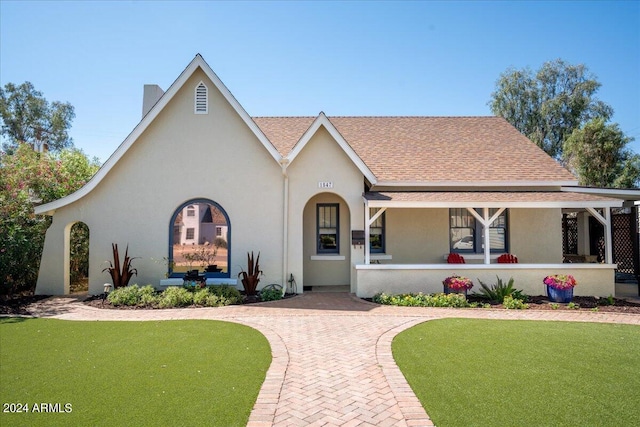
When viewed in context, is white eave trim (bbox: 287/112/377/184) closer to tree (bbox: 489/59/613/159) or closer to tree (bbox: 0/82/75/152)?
tree (bbox: 489/59/613/159)

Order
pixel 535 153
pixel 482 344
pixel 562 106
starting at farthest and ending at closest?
pixel 562 106
pixel 535 153
pixel 482 344

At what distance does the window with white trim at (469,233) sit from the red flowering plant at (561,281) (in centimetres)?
358

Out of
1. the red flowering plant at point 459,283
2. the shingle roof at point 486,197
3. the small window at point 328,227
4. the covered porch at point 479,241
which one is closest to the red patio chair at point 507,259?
the covered porch at point 479,241

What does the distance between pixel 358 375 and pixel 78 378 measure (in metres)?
4.41

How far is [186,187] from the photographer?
1444 centimetres

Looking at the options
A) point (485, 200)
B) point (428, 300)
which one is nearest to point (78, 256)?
point (428, 300)

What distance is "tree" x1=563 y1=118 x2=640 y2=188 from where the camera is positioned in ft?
100

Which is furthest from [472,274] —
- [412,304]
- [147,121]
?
[147,121]

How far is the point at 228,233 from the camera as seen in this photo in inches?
568

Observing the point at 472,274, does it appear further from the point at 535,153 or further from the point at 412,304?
the point at 535,153

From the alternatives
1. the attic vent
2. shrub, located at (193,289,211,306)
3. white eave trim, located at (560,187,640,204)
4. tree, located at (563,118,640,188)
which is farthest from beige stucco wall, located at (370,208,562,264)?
tree, located at (563,118,640,188)

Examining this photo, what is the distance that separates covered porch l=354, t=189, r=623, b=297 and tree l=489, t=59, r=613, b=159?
25934 mm

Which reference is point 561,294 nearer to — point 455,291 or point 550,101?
point 455,291

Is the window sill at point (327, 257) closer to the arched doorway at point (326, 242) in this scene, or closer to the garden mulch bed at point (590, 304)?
the arched doorway at point (326, 242)
